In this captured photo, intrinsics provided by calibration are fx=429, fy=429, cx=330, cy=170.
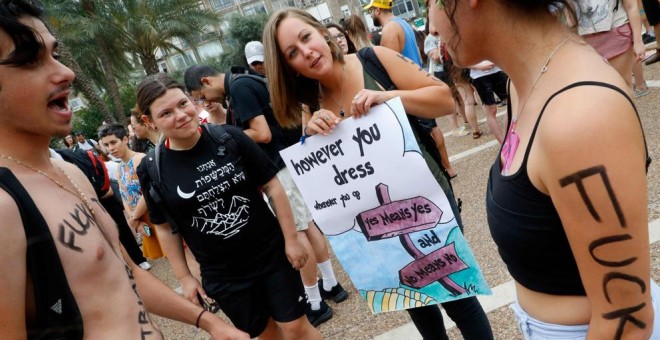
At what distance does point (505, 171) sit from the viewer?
3.55 feet

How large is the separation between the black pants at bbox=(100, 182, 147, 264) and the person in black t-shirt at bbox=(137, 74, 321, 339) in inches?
155

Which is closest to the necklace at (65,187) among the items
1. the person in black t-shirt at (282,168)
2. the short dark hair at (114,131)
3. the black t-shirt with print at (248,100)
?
the person in black t-shirt at (282,168)

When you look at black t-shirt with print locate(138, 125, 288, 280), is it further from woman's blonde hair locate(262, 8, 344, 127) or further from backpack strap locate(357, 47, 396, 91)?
backpack strap locate(357, 47, 396, 91)

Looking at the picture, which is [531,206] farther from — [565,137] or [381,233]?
[381,233]

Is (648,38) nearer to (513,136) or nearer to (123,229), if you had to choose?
(513,136)

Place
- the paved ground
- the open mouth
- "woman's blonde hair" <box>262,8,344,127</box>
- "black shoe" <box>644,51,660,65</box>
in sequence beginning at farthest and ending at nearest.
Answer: "black shoe" <box>644,51,660,65</box>
the paved ground
"woman's blonde hair" <box>262,8,344,127</box>
the open mouth

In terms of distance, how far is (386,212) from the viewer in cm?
187

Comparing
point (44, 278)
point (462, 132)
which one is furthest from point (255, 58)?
point (462, 132)

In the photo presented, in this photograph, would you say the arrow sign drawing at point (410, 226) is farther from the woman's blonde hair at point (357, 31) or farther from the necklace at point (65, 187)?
the woman's blonde hair at point (357, 31)

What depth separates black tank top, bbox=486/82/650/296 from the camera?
0.97 meters

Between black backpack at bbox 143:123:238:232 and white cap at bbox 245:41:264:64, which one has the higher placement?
white cap at bbox 245:41:264:64

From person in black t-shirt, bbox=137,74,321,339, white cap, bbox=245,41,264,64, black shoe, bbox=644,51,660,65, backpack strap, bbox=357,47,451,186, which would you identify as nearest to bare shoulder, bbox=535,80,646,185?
backpack strap, bbox=357,47,451,186

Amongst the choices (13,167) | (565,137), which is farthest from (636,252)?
(13,167)

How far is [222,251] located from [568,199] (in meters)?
1.92
